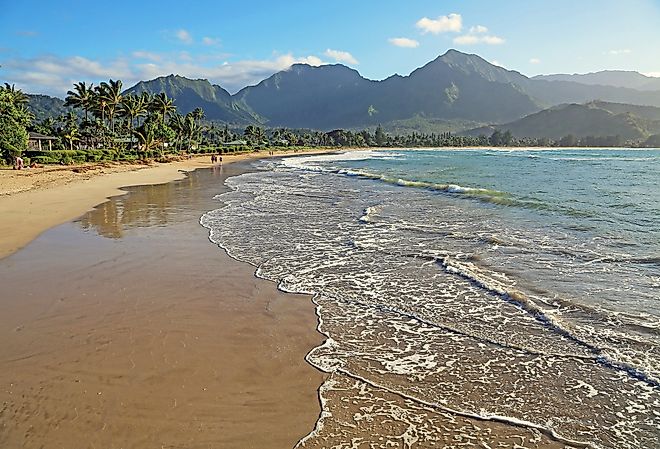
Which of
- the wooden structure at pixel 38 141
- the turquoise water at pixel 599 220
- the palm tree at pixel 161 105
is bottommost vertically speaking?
the turquoise water at pixel 599 220

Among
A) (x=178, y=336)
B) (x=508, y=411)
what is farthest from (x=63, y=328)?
(x=508, y=411)

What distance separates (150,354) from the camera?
19.7ft

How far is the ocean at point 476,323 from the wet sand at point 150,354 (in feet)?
1.73

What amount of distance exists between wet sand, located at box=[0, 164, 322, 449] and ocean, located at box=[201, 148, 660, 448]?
1.73 feet

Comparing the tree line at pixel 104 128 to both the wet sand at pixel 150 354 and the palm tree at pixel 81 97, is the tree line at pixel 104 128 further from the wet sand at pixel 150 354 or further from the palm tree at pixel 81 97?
the wet sand at pixel 150 354

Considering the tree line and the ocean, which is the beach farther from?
the tree line

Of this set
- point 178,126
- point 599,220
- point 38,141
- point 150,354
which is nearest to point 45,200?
point 150,354

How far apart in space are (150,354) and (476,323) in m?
4.76

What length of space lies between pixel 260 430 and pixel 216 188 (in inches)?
1099

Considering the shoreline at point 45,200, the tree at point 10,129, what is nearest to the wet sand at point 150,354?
the shoreline at point 45,200

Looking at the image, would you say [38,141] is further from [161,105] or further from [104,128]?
[161,105]

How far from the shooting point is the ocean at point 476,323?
15.3 feet

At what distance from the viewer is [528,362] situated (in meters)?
5.98

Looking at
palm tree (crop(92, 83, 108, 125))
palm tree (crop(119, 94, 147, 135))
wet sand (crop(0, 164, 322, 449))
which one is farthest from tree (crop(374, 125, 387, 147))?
wet sand (crop(0, 164, 322, 449))
